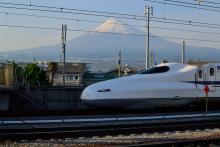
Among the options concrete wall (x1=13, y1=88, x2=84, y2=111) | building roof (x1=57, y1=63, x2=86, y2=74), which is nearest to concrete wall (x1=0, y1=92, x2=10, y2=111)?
concrete wall (x1=13, y1=88, x2=84, y2=111)

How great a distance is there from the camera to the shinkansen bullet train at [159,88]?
20.6m

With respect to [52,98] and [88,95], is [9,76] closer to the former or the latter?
[52,98]

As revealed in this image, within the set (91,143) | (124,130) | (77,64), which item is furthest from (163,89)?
(77,64)

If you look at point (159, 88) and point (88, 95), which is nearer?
point (88, 95)

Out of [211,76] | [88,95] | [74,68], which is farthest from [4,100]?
Result: [74,68]

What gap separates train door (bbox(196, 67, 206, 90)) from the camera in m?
22.0

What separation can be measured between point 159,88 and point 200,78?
6.72 ft

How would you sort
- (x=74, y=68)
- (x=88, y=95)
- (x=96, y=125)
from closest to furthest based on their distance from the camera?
(x=96, y=125) → (x=88, y=95) → (x=74, y=68)

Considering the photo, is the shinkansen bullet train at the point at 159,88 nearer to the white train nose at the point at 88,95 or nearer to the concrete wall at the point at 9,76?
the white train nose at the point at 88,95

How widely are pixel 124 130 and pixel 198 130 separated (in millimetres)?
2811

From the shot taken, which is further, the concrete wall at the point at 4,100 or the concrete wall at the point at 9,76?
the concrete wall at the point at 9,76

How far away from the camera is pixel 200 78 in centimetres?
2205

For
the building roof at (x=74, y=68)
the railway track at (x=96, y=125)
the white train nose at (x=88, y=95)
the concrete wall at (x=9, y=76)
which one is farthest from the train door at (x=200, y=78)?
the building roof at (x=74, y=68)

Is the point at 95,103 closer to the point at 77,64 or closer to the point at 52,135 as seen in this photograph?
the point at 52,135
